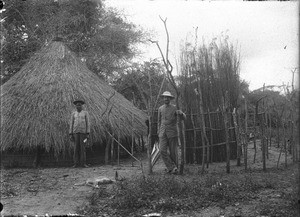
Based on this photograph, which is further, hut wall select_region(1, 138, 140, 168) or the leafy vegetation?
hut wall select_region(1, 138, 140, 168)

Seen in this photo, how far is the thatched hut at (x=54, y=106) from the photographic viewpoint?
896 centimetres

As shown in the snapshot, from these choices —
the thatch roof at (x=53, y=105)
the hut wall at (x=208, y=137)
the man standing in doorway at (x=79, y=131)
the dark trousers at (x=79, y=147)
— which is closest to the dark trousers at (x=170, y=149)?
the hut wall at (x=208, y=137)

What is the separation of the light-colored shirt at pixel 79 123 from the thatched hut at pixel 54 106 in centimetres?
47

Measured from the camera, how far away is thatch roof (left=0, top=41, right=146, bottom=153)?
8.96m

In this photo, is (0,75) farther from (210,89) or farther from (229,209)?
(229,209)

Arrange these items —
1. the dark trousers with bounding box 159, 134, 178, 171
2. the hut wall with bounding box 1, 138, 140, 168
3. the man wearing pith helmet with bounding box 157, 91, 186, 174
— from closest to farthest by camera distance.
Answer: the dark trousers with bounding box 159, 134, 178, 171
the man wearing pith helmet with bounding box 157, 91, 186, 174
the hut wall with bounding box 1, 138, 140, 168

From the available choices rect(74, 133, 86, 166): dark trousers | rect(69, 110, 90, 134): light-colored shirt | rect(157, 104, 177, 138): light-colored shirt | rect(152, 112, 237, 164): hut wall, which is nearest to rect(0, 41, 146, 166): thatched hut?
rect(74, 133, 86, 166): dark trousers

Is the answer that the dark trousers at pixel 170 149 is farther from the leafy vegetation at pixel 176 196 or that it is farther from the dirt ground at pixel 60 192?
the leafy vegetation at pixel 176 196

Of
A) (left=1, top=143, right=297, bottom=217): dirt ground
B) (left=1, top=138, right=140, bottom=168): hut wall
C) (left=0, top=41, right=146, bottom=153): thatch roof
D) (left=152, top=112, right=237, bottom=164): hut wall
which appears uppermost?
(left=0, top=41, right=146, bottom=153): thatch roof

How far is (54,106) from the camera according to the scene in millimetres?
9516

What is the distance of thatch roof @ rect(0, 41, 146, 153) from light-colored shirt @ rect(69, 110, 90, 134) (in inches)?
19.1

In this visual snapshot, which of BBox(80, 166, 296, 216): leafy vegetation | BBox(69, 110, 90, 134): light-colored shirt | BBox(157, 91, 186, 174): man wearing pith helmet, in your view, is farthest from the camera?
BBox(69, 110, 90, 134): light-colored shirt

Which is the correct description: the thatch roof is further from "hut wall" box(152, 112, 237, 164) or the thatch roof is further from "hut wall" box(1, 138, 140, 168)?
"hut wall" box(152, 112, 237, 164)

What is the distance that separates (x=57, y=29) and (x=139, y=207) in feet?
40.8
